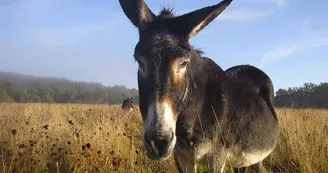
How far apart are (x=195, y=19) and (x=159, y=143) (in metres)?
1.51

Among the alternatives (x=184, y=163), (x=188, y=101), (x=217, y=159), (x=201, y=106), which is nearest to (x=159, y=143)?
(x=188, y=101)

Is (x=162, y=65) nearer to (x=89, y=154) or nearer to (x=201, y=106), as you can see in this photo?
(x=201, y=106)

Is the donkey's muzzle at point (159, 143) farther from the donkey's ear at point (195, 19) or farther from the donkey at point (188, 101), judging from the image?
the donkey's ear at point (195, 19)

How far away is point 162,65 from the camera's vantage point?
2.90 metres

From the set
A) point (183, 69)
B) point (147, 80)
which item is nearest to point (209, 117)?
point (183, 69)

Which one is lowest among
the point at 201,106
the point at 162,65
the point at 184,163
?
the point at 184,163

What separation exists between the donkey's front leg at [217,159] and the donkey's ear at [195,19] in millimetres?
1433

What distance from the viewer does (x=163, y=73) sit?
2861mm

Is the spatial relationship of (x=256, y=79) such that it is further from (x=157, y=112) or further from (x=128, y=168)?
(x=157, y=112)

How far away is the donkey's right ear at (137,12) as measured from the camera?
361 centimetres

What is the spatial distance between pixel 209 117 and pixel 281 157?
4.37 m

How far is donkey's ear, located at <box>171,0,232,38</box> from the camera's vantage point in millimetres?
3340

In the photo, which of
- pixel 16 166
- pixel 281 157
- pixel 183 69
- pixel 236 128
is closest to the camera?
pixel 183 69

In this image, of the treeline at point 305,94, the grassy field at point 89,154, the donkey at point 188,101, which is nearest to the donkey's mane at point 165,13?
the donkey at point 188,101
